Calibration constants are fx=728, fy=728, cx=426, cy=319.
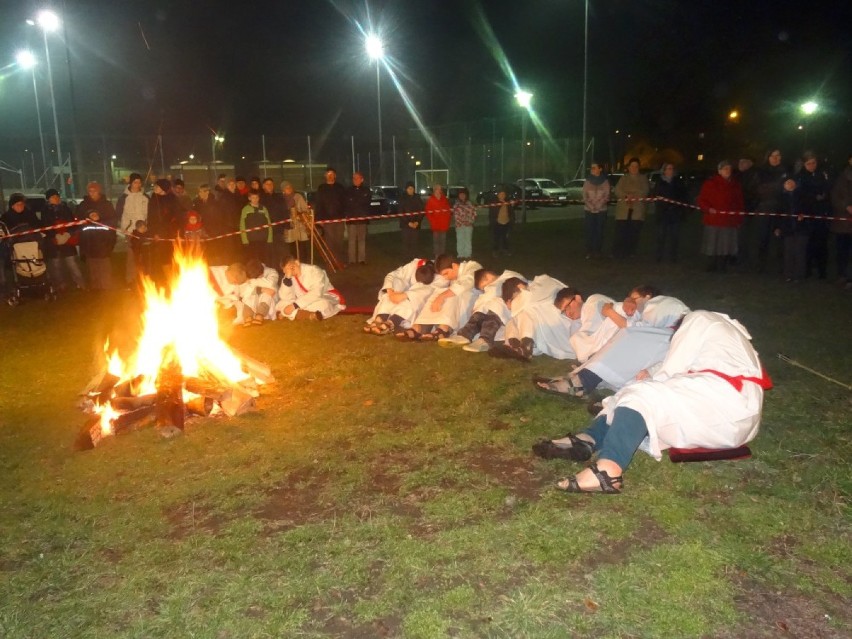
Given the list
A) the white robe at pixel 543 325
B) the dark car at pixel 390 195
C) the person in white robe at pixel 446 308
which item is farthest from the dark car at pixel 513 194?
the white robe at pixel 543 325

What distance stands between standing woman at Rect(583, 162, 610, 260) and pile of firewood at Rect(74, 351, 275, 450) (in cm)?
997

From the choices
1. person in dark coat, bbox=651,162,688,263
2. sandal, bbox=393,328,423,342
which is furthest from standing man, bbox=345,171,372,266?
sandal, bbox=393,328,423,342

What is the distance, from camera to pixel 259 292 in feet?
34.4

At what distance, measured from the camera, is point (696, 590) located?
3764 mm

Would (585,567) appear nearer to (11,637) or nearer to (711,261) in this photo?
(11,637)

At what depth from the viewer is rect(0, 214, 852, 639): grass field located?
3646mm

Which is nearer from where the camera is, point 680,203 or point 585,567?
point 585,567

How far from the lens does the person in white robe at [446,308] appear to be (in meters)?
9.11

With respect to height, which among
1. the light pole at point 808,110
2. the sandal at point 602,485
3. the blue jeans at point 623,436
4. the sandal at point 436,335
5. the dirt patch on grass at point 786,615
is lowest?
the dirt patch on grass at point 786,615

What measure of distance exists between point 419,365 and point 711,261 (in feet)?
25.4

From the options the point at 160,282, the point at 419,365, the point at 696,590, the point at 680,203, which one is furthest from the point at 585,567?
the point at 680,203

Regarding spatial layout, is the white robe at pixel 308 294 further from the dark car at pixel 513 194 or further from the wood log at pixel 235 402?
the dark car at pixel 513 194

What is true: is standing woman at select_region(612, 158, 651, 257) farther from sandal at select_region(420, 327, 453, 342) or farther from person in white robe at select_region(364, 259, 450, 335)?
sandal at select_region(420, 327, 453, 342)

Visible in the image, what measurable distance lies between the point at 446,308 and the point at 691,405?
4715 mm
